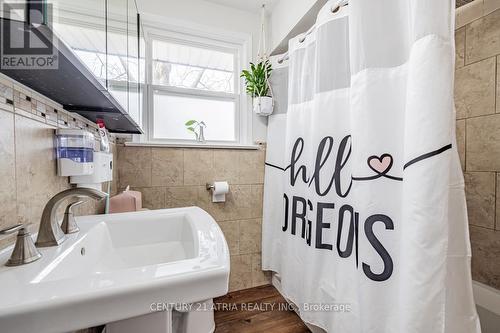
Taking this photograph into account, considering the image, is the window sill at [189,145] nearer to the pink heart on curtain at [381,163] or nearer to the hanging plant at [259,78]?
the hanging plant at [259,78]

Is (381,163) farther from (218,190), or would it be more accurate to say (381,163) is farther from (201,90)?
(201,90)

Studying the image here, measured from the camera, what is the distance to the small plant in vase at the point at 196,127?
162 centimetres

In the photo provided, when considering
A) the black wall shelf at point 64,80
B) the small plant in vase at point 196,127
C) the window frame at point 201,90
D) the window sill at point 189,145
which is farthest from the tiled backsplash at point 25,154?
the small plant in vase at point 196,127

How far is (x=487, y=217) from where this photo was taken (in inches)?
41.4

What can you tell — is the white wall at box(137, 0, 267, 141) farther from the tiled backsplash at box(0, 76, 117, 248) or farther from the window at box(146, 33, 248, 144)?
the tiled backsplash at box(0, 76, 117, 248)

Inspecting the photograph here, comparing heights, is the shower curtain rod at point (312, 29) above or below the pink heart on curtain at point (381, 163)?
above

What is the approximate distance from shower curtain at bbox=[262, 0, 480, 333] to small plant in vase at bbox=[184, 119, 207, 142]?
0.78m

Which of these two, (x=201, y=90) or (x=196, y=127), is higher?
(x=201, y=90)

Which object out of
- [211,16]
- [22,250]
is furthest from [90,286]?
[211,16]

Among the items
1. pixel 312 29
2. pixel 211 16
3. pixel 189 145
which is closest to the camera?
pixel 312 29

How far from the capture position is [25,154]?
53 centimetres

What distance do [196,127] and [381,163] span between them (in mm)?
1291

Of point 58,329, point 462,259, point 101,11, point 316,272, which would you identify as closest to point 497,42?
point 462,259

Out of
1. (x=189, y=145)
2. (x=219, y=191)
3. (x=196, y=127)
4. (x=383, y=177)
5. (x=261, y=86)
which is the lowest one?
(x=219, y=191)
